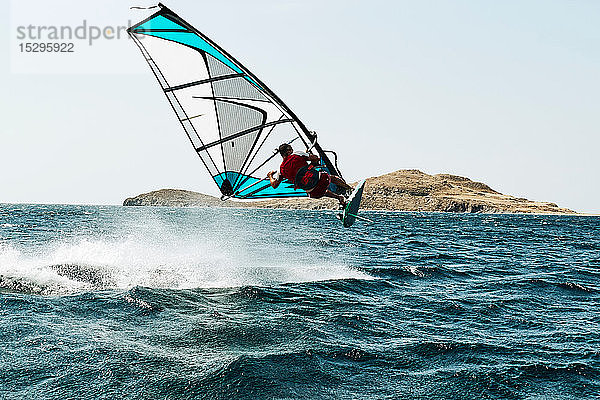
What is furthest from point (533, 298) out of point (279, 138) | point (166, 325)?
point (166, 325)

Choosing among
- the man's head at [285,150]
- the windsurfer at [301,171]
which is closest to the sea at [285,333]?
the windsurfer at [301,171]

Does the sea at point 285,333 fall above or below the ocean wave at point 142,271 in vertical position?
below

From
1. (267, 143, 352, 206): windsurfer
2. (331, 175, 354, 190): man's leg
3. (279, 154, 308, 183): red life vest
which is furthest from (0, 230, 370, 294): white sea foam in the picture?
(279, 154, 308, 183): red life vest

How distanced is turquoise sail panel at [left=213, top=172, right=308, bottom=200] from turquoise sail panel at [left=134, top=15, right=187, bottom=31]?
381 centimetres

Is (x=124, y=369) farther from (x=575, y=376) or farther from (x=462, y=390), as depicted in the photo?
(x=575, y=376)

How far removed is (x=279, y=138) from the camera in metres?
11.6

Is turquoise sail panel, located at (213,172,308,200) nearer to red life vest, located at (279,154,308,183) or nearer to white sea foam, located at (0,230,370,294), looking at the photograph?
red life vest, located at (279,154,308,183)

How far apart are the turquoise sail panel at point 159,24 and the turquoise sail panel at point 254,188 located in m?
3.81

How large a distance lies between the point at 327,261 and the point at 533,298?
372 inches

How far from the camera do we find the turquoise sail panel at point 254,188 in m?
12.6

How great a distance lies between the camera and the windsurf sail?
10523 mm

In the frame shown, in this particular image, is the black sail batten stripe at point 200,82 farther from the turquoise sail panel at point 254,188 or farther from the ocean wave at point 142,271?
the ocean wave at point 142,271

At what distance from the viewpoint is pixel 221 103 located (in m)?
11.7

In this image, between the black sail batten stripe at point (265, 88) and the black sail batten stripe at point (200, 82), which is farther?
the black sail batten stripe at point (200, 82)
